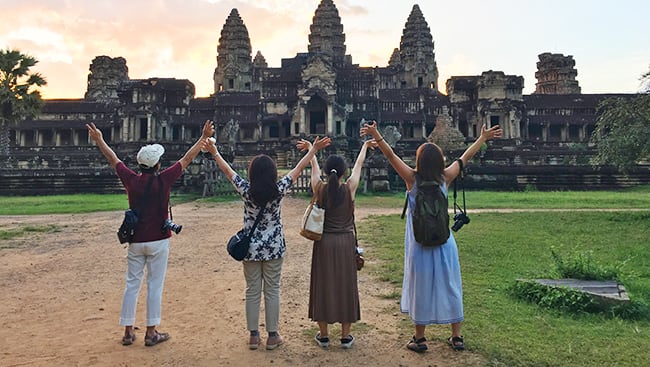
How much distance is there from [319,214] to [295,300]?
2096 mm

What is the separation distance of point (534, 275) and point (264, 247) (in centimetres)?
432

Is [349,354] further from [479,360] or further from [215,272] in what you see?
[215,272]

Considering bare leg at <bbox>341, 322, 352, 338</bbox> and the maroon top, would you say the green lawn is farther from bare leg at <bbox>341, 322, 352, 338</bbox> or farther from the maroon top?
the maroon top

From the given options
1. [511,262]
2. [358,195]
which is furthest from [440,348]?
[358,195]

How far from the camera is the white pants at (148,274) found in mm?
4332

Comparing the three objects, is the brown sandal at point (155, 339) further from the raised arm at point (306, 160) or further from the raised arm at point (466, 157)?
the raised arm at point (466, 157)

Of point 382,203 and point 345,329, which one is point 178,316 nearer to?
point 345,329

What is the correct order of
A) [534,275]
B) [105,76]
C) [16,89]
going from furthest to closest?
[105,76]
[16,89]
[534,275]

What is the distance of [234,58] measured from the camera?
185 feet

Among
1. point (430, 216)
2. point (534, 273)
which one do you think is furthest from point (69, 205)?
point (430, 216)

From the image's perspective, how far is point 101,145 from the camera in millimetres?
4793

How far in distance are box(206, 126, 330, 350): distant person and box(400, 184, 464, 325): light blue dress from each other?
128 centimetres

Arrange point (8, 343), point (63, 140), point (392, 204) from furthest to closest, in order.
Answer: point (63, 140), point (392, 204), point (8, 343)

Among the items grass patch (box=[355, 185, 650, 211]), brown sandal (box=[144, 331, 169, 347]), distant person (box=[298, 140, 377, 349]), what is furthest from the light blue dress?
grass patch (box=[355, 185, 650, 211])
